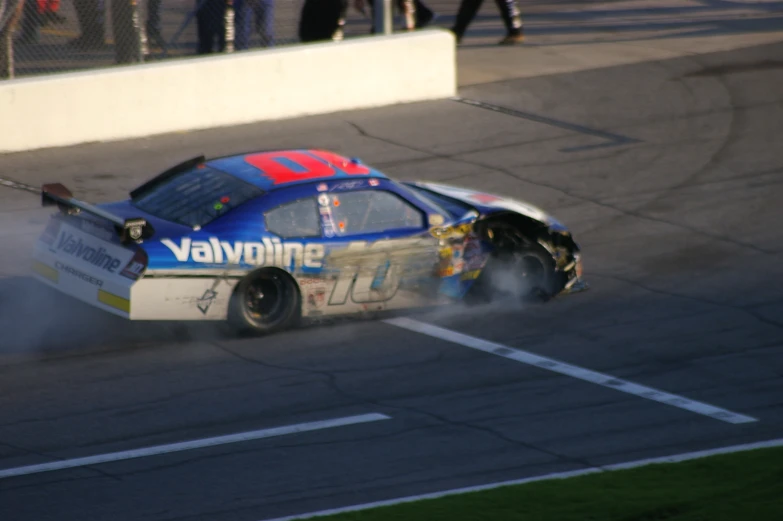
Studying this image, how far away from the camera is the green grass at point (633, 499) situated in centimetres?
687

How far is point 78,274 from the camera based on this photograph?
34.1 feet

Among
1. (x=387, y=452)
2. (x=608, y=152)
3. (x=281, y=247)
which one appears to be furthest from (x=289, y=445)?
(x=608, y=152)

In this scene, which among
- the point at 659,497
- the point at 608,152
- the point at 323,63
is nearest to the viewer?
the point at 659,497

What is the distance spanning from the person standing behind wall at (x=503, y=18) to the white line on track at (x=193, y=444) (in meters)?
14.5

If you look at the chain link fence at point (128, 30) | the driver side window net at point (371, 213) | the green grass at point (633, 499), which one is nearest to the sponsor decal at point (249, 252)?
the driver side window net at point (371, 213)

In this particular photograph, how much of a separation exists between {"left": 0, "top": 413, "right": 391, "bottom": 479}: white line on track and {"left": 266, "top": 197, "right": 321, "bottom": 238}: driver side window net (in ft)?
6.92

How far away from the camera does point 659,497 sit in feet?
23.5

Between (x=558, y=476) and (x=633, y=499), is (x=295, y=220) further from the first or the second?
(x=633, y=499)

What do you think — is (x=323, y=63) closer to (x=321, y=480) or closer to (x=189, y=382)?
(x=189, y=382)

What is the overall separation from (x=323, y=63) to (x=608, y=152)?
14.3 ft

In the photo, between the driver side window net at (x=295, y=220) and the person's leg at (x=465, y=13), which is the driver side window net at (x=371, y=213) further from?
the person's leg at (x=465, y=13)

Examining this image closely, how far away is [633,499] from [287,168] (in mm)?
5064

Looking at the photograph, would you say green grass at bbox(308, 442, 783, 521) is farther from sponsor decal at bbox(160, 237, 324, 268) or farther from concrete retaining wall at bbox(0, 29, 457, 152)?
concrete retaining wall at bbox(0, 29, 457, 152)

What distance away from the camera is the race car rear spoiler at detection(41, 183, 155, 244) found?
10148mm
